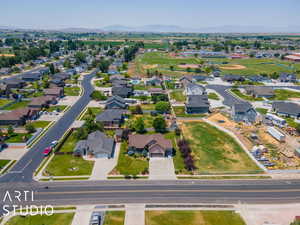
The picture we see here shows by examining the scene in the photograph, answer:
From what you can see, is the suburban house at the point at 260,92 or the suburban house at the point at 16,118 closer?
→ the suburban house at the point at 16,118

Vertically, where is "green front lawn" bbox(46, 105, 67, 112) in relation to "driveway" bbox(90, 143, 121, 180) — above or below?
above

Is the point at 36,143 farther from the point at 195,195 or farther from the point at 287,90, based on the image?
the point at 287,90

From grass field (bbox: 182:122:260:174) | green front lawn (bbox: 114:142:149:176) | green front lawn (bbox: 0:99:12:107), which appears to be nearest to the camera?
green front lawn (bbox: 114:142:149:176)

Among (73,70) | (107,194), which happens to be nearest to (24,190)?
(107,194)

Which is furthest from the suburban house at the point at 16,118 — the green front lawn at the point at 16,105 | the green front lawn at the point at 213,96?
the green front lawn at the point at 213,96

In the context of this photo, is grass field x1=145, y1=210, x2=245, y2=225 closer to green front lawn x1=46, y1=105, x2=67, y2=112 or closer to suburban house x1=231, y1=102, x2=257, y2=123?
suburban house x1=231, y1=102, x2=257, y2=123

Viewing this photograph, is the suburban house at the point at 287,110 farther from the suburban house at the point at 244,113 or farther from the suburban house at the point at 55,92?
the suburban house at the point at 55,92

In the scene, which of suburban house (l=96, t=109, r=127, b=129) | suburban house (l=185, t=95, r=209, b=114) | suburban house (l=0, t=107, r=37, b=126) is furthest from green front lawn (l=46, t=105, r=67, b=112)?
suburban house (l=185, t=95, r=209, b=114)
